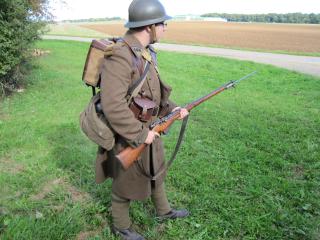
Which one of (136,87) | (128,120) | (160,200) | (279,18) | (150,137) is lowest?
(279,18)

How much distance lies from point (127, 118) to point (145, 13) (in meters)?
0.86

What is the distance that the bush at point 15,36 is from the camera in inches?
336

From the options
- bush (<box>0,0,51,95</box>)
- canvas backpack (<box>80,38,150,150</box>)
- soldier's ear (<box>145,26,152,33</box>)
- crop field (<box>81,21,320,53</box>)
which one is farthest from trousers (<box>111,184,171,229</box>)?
crop field (<box>81,21,320,53</box>)

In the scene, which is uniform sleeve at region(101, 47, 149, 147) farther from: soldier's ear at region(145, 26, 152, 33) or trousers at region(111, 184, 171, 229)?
trousers at region(111, 184, 171, 229)

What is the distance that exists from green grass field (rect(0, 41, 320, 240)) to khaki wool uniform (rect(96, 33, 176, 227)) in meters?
0.63

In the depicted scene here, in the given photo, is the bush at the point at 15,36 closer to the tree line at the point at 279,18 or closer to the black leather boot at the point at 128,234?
the black leather boot at the point at 128,234

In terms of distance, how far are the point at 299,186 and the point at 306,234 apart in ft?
3.49

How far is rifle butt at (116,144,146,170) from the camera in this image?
3039 mm

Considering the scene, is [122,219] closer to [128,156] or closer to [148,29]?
[128,156]

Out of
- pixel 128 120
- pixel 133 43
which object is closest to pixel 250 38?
pixel 133 43

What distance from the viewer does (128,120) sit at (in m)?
2.91

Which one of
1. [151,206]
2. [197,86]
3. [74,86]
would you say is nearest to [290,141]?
[151,206]

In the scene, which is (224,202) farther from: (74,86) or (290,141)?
(74,86)

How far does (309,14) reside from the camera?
364 feet
